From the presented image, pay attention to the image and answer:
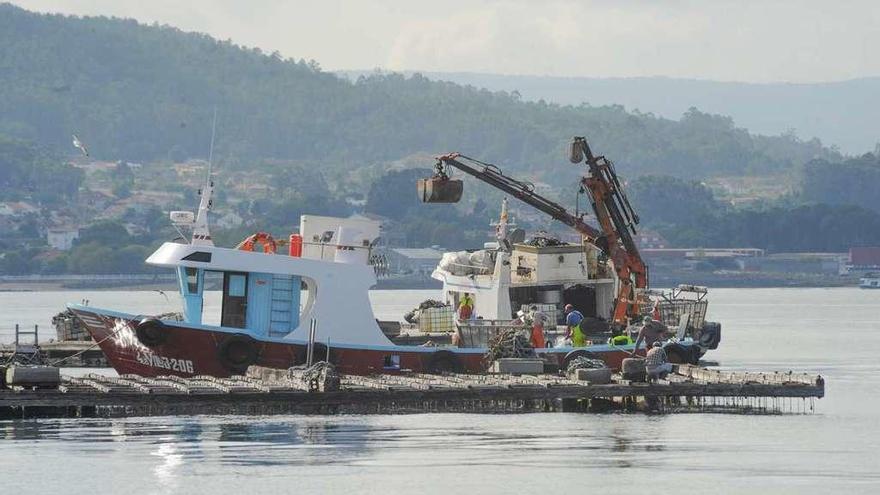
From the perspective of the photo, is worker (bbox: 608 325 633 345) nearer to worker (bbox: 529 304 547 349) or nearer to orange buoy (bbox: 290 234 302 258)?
worker (bbox: 529 304 547 349)

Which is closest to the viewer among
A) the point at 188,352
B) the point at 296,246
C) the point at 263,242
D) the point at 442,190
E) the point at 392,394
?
the point at 392,394

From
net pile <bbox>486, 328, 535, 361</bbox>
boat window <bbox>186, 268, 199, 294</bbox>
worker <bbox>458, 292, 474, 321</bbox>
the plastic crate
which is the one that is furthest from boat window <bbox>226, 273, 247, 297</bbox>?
the plastic crate

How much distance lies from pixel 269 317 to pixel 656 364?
930cm

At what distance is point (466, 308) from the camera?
58906mm

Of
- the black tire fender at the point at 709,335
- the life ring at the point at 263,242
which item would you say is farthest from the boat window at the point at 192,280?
the black tire fender at the point at 709,335

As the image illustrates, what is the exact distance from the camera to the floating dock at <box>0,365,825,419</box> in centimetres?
4622

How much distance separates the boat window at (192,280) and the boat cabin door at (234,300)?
66 cm

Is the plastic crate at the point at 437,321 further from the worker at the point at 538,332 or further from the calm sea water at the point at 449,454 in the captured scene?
the calm sea water at the point at 449,454

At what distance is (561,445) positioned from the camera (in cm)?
4291

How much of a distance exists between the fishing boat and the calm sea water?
15.4ft

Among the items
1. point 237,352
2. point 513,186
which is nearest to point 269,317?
point 237,352

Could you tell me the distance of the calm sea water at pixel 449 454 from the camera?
37.7 metres

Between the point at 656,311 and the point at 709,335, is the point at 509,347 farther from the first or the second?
the point at 709,335

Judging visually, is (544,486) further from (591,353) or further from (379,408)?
(591,353)
